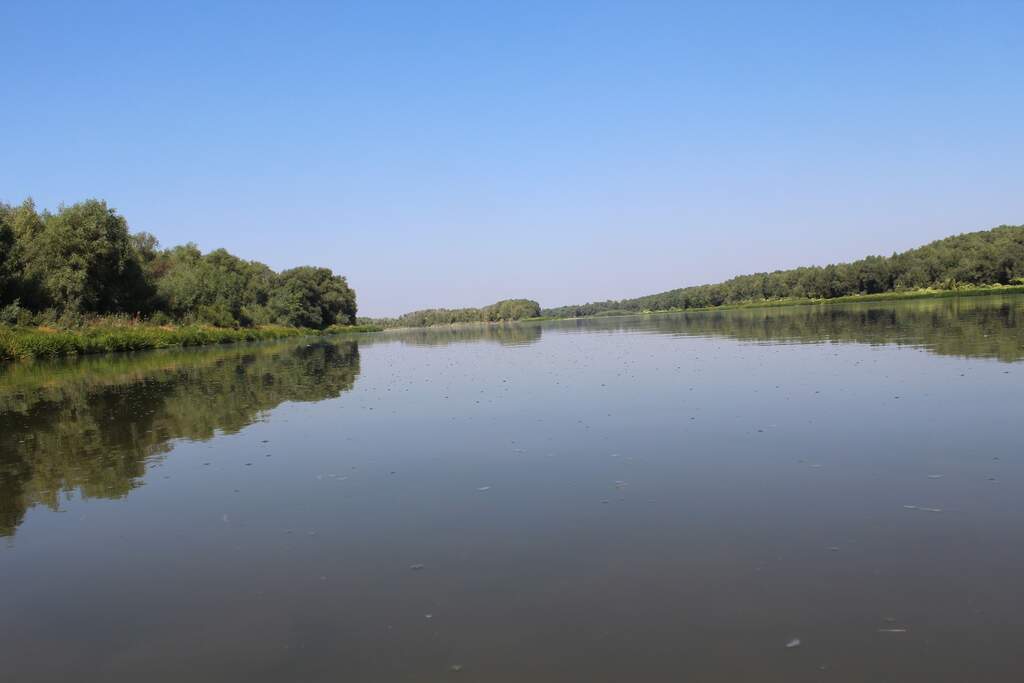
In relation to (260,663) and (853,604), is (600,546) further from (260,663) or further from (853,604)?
(260,663)

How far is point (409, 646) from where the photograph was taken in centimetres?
473

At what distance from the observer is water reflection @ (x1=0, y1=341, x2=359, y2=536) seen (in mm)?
10312

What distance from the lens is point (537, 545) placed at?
662 cm

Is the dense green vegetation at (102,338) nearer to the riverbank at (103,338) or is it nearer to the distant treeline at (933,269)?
the riverbank at (103,338)

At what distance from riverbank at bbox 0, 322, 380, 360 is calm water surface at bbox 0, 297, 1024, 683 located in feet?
117

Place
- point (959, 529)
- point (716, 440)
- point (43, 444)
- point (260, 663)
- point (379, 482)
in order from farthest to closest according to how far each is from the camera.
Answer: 1. point (43, 444)
2. point (716, 440)
3. point (379, 482)
4. point (959, 529)
5. point (260, 663)

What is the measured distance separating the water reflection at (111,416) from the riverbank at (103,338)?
11418 mm

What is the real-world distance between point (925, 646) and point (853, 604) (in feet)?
2.07

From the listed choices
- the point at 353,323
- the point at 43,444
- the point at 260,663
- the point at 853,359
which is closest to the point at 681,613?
the point at 260,663

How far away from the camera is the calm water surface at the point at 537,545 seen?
14.9 ft

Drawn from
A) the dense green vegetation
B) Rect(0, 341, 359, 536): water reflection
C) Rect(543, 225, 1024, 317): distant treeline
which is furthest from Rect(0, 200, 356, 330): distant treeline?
Rect(543, 225, 1024, 317): distant treeline

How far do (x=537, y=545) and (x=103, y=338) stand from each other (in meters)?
57.5

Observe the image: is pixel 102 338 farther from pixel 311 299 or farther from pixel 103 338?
pixel 311 299

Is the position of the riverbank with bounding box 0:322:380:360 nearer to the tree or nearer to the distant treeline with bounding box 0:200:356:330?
the distant treeline with bounding box 0:200:356:330
